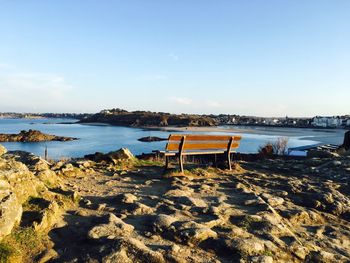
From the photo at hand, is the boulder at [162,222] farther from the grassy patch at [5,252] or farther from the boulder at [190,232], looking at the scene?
the grassy patch at [5,252]

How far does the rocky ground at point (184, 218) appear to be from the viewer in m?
4.67

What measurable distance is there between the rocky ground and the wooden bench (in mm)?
644

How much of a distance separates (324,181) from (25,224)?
8.33m

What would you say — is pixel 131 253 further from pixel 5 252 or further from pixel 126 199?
pixel 126 199

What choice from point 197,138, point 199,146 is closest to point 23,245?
point 197,138

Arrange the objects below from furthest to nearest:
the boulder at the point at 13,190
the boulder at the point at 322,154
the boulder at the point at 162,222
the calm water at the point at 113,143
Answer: the calm water at the point at 113,143
the boulder at the point at 322,154
the boulder at the point at 162,222
the boulder at the point at 13,190

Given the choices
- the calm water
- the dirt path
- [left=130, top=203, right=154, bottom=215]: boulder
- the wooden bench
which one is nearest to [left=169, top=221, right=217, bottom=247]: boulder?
the dirt path

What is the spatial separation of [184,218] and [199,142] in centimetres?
501

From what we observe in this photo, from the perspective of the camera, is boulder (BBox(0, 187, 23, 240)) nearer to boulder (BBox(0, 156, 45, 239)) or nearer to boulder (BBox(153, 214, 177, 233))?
boulder (BBox(0, 156, 45, 239))

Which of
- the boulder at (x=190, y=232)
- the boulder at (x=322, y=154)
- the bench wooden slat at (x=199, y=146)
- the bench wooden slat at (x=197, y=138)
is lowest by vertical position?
the boulder at (x=322, y=154)

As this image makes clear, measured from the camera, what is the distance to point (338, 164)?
42.2ft

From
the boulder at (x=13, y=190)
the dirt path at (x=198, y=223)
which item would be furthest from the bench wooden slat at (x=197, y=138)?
the boulder at (x=13, y=190)

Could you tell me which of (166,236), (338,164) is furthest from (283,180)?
(166,236)

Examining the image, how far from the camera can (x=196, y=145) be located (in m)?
10.8
